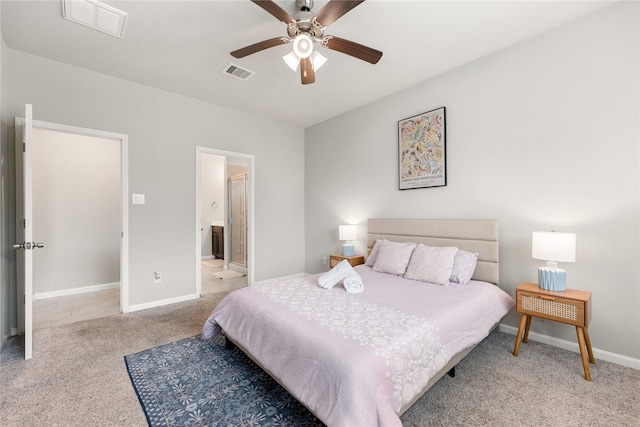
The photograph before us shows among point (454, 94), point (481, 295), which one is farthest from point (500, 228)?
point (454, 94)

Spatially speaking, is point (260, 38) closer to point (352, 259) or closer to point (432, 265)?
point (432, 265)

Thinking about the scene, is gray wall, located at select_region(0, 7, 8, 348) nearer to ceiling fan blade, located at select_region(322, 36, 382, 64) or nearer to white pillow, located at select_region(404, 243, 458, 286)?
ceiling fan blade, located at select_region(322, 36, 382, 64)

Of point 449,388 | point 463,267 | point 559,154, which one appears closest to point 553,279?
point 463,267

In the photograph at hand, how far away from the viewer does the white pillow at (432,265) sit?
264cm

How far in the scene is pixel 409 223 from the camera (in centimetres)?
346

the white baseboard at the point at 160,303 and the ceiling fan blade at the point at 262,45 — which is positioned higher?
the ceiling fan blade at the point at 262,45

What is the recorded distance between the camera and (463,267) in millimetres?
2719

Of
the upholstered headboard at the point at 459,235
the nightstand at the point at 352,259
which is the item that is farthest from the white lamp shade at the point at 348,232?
the upholstered headboard at the point at 459,235

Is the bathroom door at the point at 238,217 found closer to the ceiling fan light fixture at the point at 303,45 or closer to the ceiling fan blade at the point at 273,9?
the ceiling fan light fixture at the point at 303,45

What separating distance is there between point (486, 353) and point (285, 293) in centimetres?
180

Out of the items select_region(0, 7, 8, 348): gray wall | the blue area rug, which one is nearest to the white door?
select_region(0, 7, 8, 348): gray wall

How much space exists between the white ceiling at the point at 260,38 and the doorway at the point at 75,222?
1299 millimetres

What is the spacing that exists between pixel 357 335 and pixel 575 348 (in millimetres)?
2212

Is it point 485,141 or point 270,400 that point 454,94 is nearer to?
point 485,141
